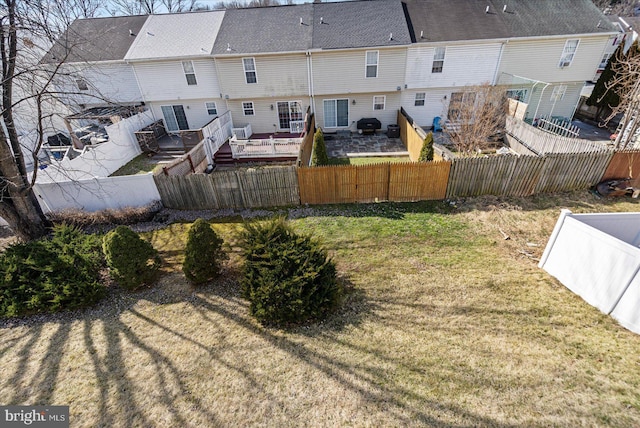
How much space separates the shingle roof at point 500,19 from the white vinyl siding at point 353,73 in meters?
2.05

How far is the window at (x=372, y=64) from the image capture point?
647 inches

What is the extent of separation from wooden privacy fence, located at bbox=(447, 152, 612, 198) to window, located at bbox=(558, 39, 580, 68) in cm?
1113

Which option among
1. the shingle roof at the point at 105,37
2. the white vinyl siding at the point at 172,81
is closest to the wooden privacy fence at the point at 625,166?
the white vinyl siding at the point at 172,81

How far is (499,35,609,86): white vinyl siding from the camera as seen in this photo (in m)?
16.7

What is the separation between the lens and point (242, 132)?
1823 cm

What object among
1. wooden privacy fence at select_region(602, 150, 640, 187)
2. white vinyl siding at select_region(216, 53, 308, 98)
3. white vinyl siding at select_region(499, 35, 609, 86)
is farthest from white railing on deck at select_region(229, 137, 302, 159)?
white vinyl siding at select_region(499, 35, 609, 86)

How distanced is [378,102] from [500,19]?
8608 millimetres

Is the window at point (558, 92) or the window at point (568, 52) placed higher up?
the window at point (568, 52)

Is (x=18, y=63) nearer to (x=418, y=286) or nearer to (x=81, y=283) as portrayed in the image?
(x=81, y=283)

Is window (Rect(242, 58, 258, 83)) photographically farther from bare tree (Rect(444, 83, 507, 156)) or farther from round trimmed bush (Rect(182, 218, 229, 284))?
round trimmed bush (Rect(182, 218, 229, 284))

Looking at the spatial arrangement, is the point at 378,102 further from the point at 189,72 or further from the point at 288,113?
the point at 189,72

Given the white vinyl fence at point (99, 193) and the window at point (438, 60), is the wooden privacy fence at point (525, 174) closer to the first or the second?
the window at point (438, 60)

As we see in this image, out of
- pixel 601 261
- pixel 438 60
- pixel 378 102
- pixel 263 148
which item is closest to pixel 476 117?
pixel 438 60

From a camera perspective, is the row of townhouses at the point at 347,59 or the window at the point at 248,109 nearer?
the row of townhouses at the point at 347,59
